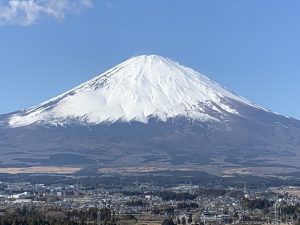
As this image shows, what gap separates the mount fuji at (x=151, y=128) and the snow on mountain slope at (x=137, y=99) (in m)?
0.18

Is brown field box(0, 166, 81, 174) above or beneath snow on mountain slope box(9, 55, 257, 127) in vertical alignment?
beneath

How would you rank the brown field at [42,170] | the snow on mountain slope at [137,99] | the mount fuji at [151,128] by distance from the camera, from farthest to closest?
the snow on mountain slope at [137,99] < the mount fuji at [151,128] < the brown field at [42,170]

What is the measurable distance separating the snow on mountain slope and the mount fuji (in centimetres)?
18

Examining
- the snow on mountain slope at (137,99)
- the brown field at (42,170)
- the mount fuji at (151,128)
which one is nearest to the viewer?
the brown field at (42,170)

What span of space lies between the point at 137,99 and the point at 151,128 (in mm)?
14470

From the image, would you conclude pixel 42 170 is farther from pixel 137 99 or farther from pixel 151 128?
pixel 137 99

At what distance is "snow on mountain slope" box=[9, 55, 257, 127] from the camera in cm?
15812

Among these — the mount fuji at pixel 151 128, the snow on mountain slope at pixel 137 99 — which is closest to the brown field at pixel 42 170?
the mount fuji at pixel 151 128

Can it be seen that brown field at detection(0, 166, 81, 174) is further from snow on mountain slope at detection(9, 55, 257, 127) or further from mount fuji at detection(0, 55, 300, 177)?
snow on mountain slope at detection(9, 55, 257, 127)

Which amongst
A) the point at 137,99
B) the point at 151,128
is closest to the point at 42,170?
the point at 151,128

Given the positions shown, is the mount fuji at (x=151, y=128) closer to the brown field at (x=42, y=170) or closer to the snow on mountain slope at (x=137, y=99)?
the snow on mountain slope at (x=137, y=99)

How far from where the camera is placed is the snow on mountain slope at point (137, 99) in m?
158

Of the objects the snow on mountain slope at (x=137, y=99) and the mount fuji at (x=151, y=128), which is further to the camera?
the snow on mountain slope at (x=137, y=99)

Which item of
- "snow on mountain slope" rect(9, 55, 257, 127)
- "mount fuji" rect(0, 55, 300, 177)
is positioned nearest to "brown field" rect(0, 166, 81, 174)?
"mount fuji" rect(0, 55, 300, 177)
